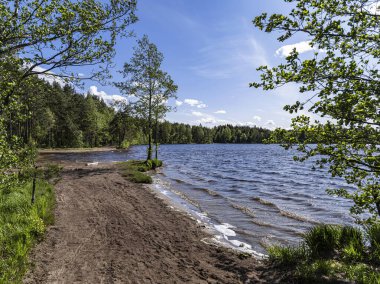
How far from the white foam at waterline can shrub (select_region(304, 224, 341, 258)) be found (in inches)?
160

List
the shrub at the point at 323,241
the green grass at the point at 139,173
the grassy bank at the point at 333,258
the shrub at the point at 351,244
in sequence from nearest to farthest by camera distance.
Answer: the grassy bank at the point at 333,258, the shrub at the point at 351,244, the shrub at the point at 323,241, the green grass at the point at 139,173

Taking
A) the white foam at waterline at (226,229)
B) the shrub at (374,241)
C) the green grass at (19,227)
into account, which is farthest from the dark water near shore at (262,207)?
the green grass at (19,227)

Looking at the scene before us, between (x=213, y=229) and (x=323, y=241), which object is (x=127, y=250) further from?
(x=323, y=241)

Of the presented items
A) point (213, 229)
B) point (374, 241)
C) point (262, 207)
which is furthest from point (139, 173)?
point (374, 241)

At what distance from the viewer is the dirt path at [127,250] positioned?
26.0ft

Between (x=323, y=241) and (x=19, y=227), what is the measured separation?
36.0 feet

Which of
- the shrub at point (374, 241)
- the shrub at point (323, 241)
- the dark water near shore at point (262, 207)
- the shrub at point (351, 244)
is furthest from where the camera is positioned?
the dark water near shore at point (262, 207)

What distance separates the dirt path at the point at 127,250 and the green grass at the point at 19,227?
15.3 inches

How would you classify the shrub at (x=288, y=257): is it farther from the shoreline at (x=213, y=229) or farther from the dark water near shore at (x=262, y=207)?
the dark water near shore at (x=262, y=207)

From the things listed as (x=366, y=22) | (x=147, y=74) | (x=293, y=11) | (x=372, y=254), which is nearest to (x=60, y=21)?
(x=293, y=11)

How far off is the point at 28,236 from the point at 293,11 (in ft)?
34.7

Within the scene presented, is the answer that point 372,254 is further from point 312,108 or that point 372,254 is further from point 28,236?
point 28,236

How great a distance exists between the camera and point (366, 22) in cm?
571

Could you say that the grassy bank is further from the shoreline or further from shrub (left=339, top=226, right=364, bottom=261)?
the shoreline
